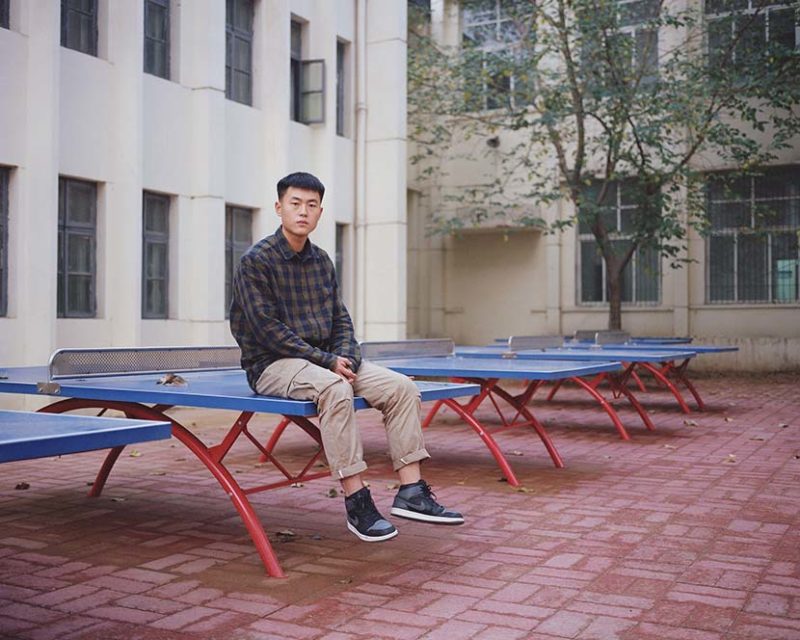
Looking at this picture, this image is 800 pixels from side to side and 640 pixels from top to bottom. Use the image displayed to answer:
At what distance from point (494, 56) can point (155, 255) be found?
656 centimetres

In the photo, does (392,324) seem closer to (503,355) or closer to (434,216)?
(434,216)

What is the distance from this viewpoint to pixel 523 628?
11.4ft

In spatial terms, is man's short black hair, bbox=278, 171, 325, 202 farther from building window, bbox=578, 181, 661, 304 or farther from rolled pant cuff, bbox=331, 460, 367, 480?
building window, bbox=578, 181, 661, 304

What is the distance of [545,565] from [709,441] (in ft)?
16.0

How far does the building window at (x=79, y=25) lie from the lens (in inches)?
433

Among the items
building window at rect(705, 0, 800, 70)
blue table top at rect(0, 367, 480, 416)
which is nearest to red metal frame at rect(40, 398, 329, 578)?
blue table top at rect(0, 367, 480, 416)

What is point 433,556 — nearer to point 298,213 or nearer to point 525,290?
point 298,213

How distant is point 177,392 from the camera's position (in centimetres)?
454

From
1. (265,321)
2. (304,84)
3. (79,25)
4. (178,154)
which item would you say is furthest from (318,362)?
(304,84)

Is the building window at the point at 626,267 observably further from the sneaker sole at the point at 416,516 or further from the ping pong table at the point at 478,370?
the sneaker sole at the point at 416,516

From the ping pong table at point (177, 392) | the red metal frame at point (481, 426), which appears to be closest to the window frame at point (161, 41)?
the ping pong table at point (177, 392)

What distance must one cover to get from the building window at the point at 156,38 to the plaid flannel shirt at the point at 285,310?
7.98 metres

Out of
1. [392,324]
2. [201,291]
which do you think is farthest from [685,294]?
[201,291]

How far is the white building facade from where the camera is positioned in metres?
10.1
